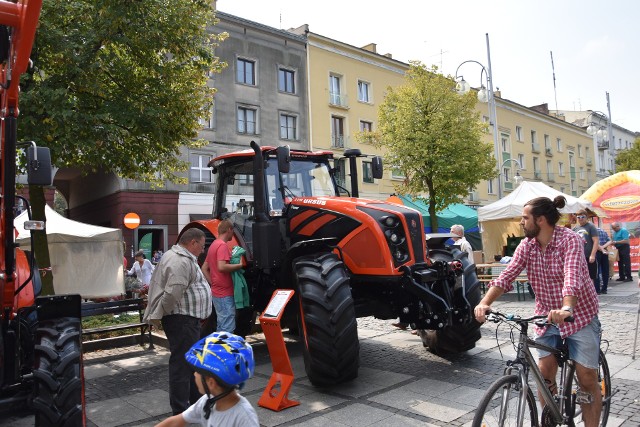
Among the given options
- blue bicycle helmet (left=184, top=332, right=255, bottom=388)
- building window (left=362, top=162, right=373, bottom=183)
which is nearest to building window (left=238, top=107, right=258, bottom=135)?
building window (left=362, top=162, right=373, bottom=183)

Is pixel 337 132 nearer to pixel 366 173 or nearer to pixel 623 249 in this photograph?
pixel 366 173

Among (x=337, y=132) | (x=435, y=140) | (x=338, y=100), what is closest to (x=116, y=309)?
(x=435, y=140)

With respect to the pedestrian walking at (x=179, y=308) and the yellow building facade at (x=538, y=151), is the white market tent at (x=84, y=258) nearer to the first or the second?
the pedestrian walking at (x=179, y=308)

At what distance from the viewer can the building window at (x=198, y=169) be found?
23.5 metres

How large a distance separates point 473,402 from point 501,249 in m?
13.3

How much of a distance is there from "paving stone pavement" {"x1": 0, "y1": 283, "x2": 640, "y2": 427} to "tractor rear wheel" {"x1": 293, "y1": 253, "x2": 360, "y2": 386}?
268mm

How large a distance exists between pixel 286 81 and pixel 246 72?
249 cm

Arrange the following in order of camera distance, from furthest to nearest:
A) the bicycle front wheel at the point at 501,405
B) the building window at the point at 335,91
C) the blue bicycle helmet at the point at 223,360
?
the building window at the point at 335,91 → the bicycle front wheel at the point at 501,405 → the blue bicycle helmet at the point at 223,360

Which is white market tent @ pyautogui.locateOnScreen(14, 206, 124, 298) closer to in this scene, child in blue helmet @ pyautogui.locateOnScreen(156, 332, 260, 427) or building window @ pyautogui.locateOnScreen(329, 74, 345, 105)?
child in blue helmet @ pyautogui.locateOnScreen(156, 332, 260, 427)

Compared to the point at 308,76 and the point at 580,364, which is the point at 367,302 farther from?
the point at 308,76

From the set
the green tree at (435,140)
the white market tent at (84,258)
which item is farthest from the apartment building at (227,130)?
the white market tent at (84,258)

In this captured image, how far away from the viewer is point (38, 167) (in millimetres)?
3412

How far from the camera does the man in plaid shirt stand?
11.0ft

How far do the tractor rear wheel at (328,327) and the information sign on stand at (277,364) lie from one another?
23 cm
